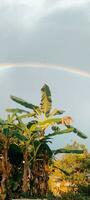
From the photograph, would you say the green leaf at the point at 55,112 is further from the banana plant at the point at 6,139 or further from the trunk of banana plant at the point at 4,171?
the trunk of banana plant at the point at 4,171

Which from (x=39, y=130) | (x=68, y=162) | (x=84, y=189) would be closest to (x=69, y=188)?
(x=84, y=189)

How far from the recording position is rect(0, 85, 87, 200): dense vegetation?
21594mm

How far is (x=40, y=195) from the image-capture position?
2238 cm

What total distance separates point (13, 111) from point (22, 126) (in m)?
1.14

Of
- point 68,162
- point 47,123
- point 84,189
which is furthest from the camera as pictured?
point 68,162

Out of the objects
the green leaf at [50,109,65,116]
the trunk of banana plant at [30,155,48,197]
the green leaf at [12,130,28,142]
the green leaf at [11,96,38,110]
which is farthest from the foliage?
the green leaf at [12,130,28,142]

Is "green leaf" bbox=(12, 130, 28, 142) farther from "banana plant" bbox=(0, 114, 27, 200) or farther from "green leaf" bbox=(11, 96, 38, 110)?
"green leaf" bbox=(11, 96, 38, 110)

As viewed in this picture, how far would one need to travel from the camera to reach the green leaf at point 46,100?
75.2ft

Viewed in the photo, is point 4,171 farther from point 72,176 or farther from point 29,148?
point 72,176

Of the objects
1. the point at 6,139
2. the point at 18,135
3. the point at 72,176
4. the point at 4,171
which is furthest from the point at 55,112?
the point at 72,176

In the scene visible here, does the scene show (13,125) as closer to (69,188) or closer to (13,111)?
(13,111)

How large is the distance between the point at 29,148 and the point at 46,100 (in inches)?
104

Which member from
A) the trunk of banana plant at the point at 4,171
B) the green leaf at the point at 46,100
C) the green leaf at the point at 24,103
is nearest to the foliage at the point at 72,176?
the green leaf at the point at 46,100

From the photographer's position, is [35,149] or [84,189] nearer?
[35,149]
